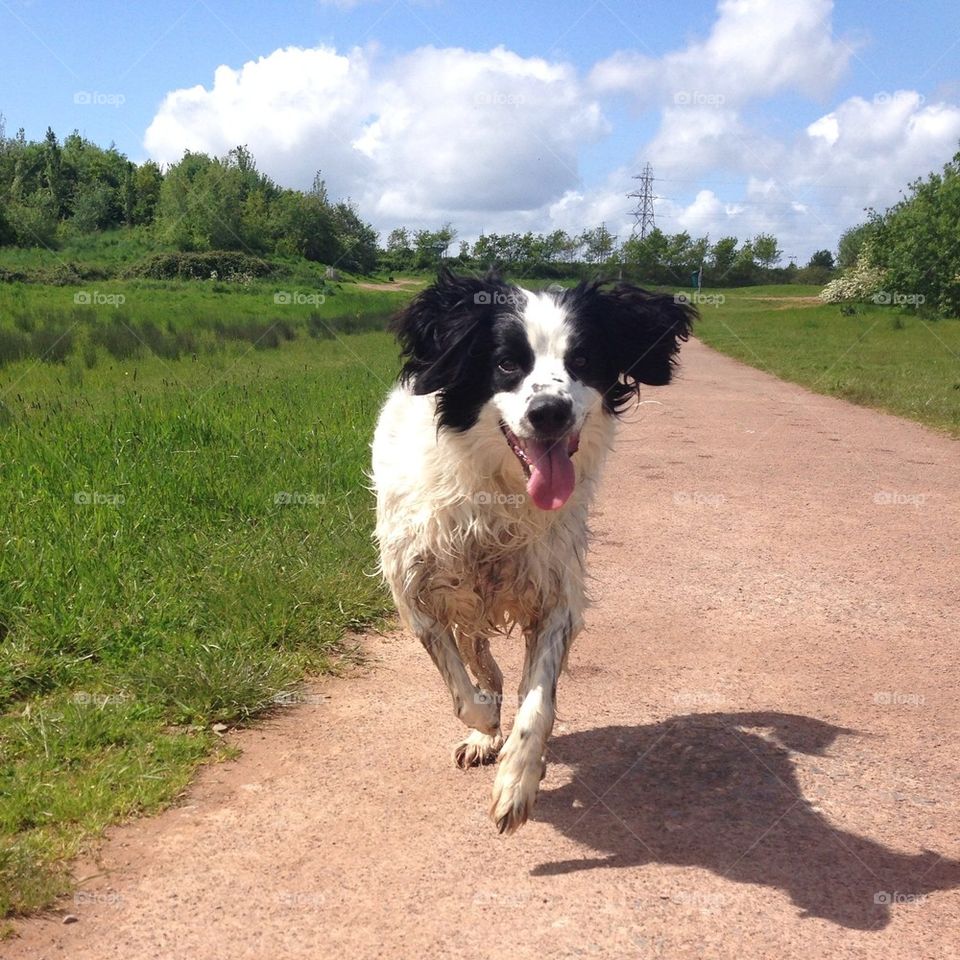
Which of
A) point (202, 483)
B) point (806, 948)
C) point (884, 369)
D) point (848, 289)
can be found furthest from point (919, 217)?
point (806, 948)

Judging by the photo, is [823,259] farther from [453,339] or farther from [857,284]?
[453,339]

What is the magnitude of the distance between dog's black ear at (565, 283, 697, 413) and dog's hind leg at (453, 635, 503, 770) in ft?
3.88

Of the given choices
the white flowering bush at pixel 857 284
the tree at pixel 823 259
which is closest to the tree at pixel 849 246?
the tree at pixel 823 259

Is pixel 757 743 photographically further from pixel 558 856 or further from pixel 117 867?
pixel 117 867

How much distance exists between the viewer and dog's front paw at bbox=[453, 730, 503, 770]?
412 cm

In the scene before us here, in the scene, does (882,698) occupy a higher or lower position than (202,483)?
lower

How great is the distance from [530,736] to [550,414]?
45.9 inches

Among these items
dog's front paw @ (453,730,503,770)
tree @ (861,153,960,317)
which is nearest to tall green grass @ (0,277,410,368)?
dog's front paw @ (453,730,503,770)

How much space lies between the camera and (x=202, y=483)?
7277 mm

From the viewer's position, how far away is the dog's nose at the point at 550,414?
384 centimetres

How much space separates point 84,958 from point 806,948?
1.93 meters

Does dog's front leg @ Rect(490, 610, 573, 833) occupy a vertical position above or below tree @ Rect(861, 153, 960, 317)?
below

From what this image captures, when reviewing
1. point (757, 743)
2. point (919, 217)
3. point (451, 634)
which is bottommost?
point (757, 743)

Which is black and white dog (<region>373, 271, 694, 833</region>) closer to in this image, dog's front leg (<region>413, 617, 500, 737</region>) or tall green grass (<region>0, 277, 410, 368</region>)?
dog's front leg (<region>413, 617, 500, 737</region>)
